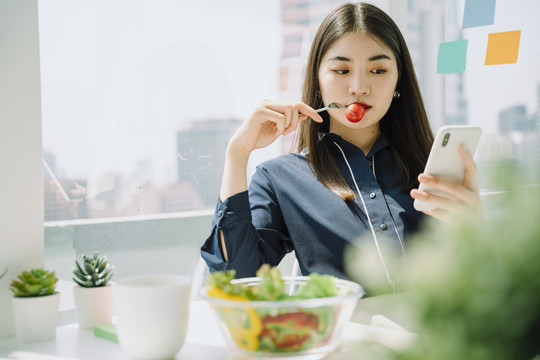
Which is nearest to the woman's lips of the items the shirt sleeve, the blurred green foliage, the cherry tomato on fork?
the cherry tomato on fork

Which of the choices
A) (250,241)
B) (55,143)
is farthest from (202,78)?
(250,241)

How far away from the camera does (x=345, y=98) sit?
154cm

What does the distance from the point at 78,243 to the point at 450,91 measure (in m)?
1.94

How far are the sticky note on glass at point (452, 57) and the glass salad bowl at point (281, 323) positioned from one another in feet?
6.38

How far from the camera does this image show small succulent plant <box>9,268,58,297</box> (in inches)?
35.2

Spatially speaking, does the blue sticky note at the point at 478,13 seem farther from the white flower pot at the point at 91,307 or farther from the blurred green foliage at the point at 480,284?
the blurred green foliage at the point at 480,284

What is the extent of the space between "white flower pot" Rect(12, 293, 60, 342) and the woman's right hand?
2.11ft

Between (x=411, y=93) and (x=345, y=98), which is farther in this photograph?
(x=411, y=93)

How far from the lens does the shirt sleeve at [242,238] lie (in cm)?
133

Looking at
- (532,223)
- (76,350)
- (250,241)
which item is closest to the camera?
(532,223)

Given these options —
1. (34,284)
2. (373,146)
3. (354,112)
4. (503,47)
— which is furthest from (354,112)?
(503,47)

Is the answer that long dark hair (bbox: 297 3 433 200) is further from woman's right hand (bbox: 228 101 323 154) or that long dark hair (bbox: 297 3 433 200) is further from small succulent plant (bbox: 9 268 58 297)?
small succulent plant (bbox: 9 268 58 297)

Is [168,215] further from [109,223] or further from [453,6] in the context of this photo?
[453,6]

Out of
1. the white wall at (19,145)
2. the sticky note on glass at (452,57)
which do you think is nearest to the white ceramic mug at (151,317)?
the white wall at (19,145)
